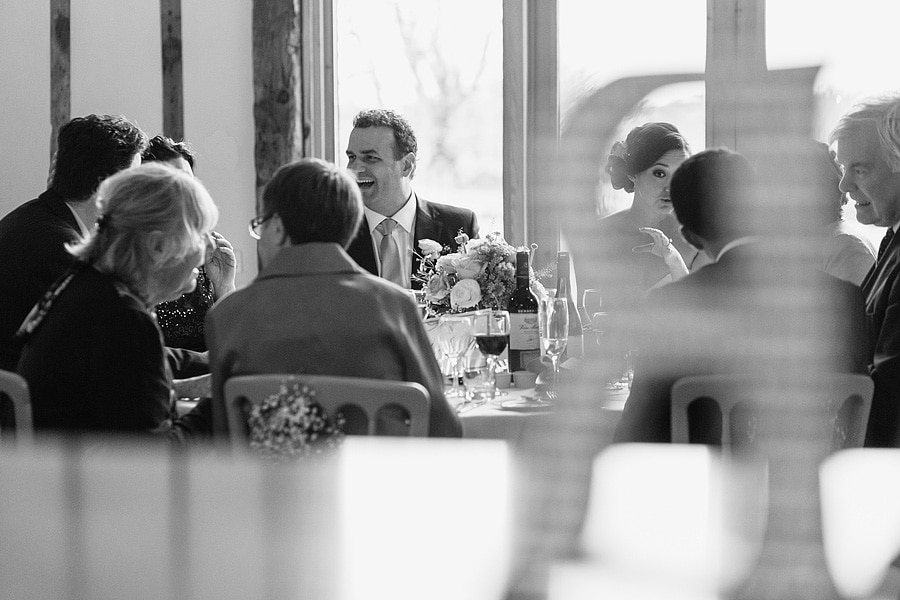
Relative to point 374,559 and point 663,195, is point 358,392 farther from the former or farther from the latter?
point 663,195

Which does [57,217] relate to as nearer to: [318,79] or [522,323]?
[522,323]

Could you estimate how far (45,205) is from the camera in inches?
89.6

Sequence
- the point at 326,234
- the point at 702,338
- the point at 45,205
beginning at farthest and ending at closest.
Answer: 1. the point at 45,205
2. the point at 326,234
3. the point at 702,338

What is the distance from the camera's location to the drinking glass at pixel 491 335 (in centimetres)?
194

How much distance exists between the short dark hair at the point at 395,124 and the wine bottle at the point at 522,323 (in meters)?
1.06

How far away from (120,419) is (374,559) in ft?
3.85

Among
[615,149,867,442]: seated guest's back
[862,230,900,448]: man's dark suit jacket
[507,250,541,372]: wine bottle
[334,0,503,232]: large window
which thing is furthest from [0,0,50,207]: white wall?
[615,149,867,442]: seated guest's back

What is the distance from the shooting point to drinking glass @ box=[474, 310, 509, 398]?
194 cm

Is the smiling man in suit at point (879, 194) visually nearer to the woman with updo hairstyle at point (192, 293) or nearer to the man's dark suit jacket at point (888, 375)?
the man's dark suit jacket at point (888, 375)

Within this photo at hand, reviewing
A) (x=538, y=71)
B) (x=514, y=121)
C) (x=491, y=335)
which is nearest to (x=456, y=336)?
(x=491, y=335)

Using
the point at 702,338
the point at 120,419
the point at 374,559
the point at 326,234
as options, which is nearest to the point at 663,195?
the point at 326,234

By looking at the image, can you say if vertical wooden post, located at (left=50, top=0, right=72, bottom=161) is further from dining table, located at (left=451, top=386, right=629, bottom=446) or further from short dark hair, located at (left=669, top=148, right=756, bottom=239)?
short dark hair, located at (left=669, top=148, right=756, bottom=239)

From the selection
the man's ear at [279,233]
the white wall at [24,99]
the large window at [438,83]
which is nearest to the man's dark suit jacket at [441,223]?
the large window at [438,83]

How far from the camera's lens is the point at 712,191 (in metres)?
1.31
